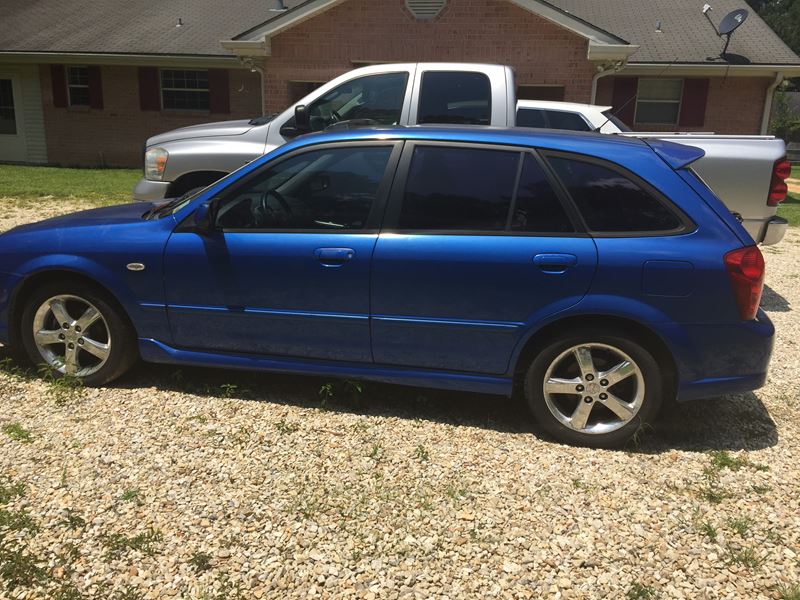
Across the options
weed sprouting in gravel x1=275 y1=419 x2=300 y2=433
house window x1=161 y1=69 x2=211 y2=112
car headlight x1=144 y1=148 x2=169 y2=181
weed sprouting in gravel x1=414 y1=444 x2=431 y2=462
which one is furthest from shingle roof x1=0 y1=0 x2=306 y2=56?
weed sprouting in gravel x1=414 y1=444 x2=431 y2=462

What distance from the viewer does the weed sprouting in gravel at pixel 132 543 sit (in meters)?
2.85

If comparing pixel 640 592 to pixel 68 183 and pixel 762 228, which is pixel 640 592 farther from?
pixel 68 183

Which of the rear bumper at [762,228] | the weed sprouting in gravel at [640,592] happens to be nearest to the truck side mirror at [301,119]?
the rear bumper at [762,228]

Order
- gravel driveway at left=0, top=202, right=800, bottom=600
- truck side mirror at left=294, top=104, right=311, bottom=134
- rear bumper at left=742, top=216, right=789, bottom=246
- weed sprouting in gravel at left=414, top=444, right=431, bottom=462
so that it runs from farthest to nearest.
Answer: truck side mirror at left=294, top=104, right=311, bottom=134 < rear bumper at left=742, top=216, right=789, bottom=246 < weed sprouting in gravel at left=414, top=444, right=431, bottom=462 < gravel driveway at left=0, top=202, right=800, bottom=600

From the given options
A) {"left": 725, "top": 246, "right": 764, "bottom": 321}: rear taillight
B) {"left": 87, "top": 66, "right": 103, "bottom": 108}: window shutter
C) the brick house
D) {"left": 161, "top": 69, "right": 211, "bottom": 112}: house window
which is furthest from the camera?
{"left": 87, "top": 66, "right": 103, "bottom": 108}: window shutter

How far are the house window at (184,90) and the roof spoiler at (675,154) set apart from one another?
57.0 feet

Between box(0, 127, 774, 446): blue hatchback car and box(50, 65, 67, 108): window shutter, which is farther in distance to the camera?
box(50, 65, 67, 108): window shutter

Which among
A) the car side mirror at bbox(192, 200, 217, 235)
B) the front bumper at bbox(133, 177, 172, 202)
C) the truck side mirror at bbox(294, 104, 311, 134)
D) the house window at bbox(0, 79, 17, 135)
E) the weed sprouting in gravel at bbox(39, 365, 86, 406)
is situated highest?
the truck side mirror at bbox(294, 104, 311, 134)

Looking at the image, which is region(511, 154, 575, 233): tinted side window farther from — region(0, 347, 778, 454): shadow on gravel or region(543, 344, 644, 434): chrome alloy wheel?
region(0, 347, 778, 454): shadow on gravel

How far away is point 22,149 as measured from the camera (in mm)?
20734

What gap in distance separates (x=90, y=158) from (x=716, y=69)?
56.1 feet

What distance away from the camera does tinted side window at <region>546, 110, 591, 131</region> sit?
8.13 meters

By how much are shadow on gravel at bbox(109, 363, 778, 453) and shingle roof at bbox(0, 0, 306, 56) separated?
15896mm

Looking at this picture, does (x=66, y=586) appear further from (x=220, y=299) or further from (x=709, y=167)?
(x=709, y=167)
